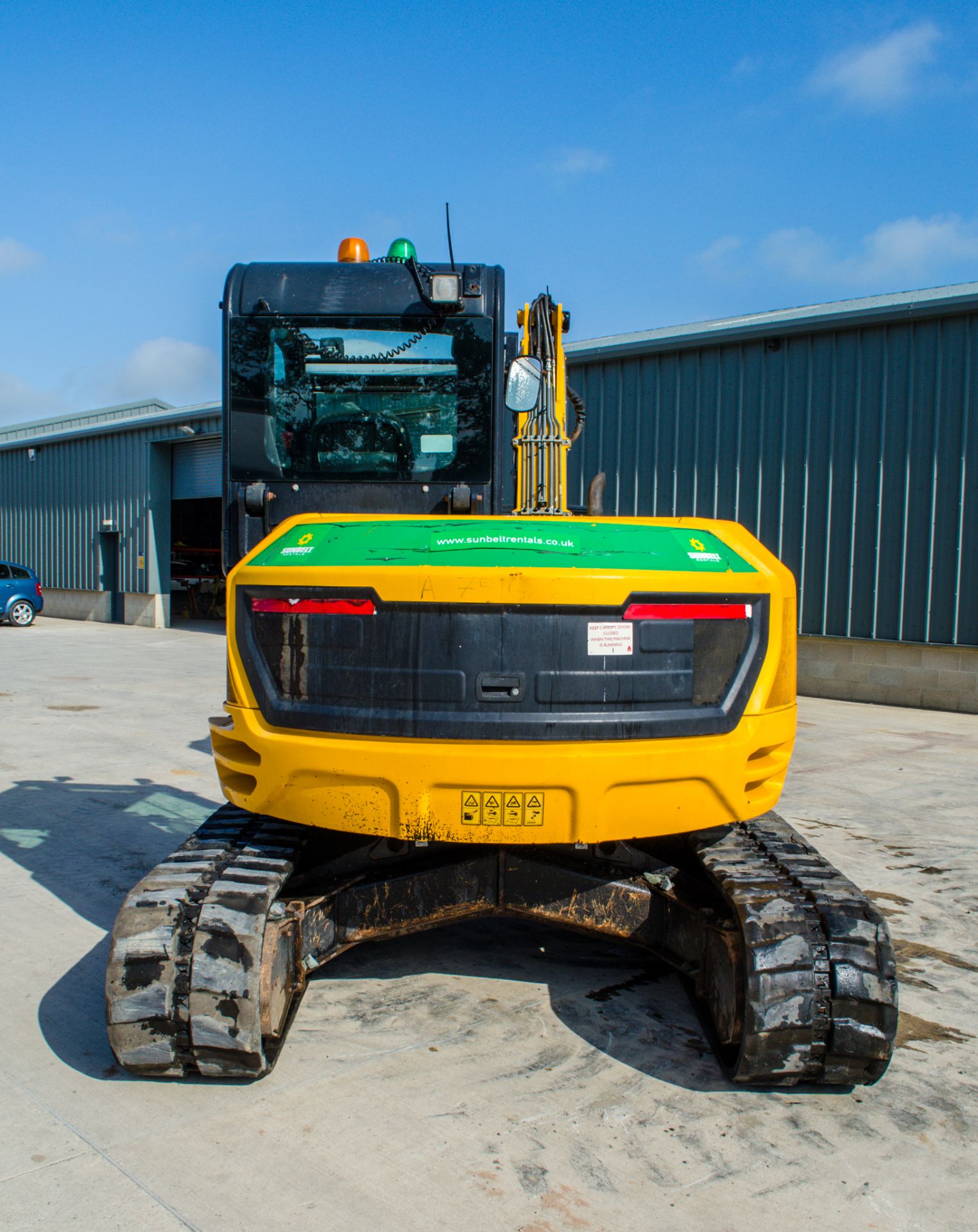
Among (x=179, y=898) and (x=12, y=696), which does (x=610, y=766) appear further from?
(x=12, y=696)

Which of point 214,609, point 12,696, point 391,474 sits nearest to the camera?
point 391,474

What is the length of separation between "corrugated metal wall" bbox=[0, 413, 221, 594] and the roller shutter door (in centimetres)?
54

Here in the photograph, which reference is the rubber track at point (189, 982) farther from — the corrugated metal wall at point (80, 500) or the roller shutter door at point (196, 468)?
the roller shutter door at point (196, 468)

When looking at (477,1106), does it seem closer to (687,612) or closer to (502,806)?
(502,806)

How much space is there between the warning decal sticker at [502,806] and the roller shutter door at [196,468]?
2422cm

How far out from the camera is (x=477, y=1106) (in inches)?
128

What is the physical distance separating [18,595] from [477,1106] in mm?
24711

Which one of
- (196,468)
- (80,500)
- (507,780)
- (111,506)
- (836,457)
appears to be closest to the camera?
(507,780)

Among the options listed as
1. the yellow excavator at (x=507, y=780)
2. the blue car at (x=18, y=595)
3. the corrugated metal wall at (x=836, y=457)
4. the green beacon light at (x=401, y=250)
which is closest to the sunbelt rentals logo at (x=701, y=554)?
the yellow excavator at (x=507, y=780)

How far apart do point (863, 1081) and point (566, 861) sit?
3.99ft

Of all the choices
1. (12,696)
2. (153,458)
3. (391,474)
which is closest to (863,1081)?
(391,474)

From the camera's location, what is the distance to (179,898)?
11.1ft

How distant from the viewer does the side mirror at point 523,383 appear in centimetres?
422

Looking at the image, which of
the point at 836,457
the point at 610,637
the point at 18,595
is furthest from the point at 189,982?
the point at 18,595
